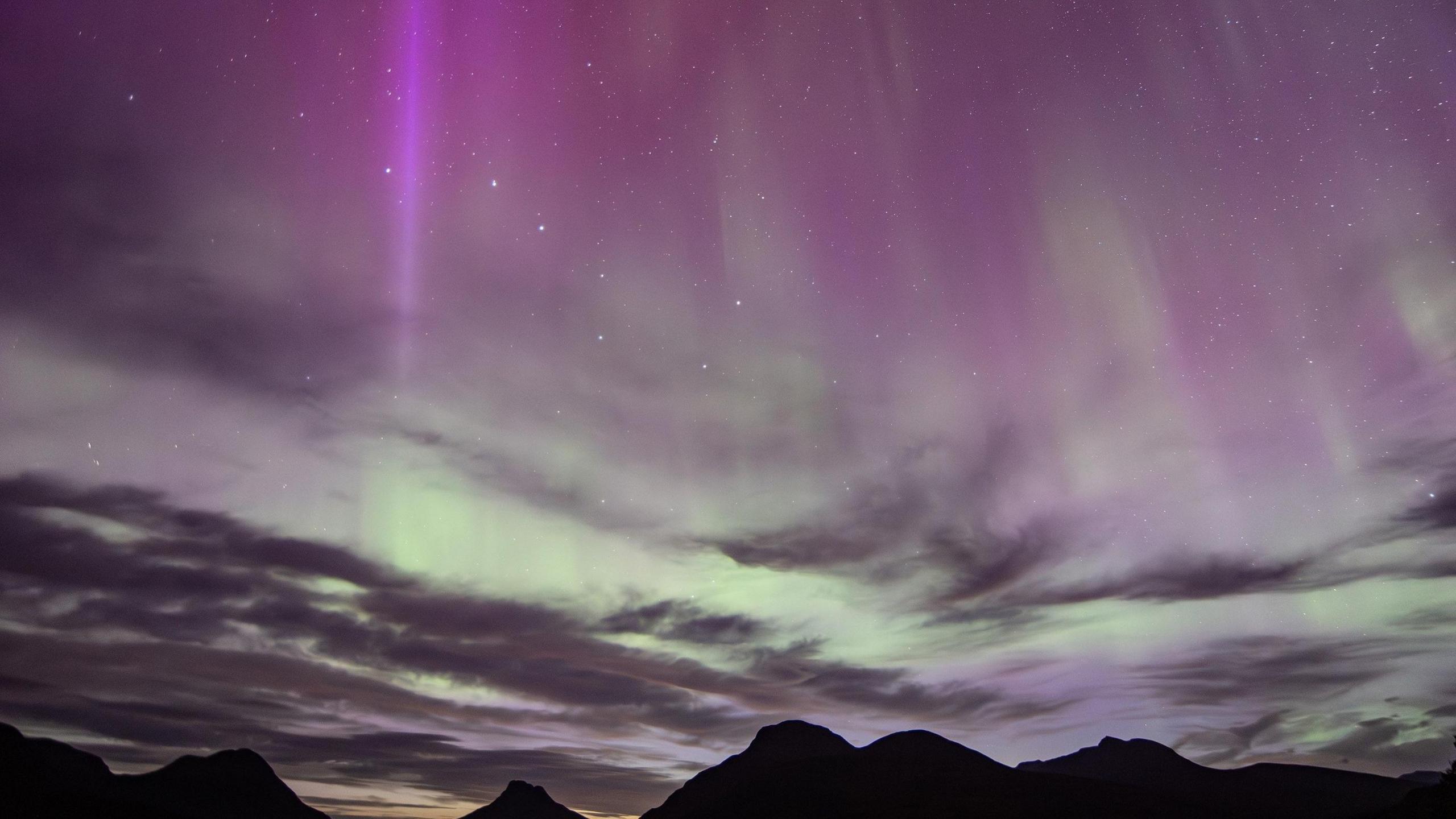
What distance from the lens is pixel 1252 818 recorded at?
19525cm

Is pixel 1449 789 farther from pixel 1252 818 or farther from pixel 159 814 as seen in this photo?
pixel 159 814

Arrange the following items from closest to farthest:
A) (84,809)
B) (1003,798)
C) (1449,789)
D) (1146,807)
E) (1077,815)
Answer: (1449,789)
(84,809)
(1077,815)
(1146,807)
(1003,798)

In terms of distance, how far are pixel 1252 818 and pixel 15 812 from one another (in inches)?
11521

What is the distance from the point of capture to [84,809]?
507 ft

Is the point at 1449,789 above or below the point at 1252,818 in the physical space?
above

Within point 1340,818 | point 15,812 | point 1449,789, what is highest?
point 1449,789

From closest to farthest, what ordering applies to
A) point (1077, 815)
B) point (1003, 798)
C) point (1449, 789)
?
point (1449, 789)
point (1077, 815)
point (1003, 798)

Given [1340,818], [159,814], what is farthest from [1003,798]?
[159,814]

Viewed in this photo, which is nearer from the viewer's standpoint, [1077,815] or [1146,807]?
[1077,815]

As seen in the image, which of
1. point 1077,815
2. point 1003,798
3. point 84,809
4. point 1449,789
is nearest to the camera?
point 1449,789

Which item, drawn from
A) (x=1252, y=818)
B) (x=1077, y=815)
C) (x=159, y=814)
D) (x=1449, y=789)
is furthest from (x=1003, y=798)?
(x=159, y=814)

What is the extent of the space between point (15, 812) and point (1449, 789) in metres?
239

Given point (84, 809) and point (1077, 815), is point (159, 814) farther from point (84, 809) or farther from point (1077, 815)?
point (1077, 815)

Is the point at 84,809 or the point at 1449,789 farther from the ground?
the point at 1449,789
